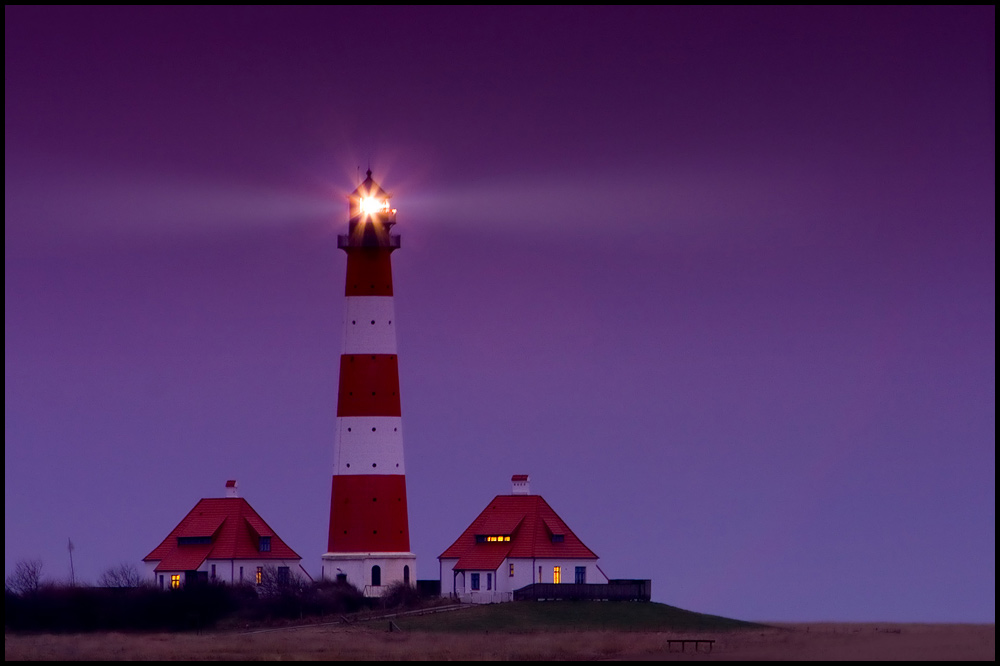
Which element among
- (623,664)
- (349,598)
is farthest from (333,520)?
(623,664)

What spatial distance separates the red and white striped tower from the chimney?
19.7 feet

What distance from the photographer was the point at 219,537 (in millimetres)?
100125

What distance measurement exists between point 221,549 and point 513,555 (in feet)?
37.6

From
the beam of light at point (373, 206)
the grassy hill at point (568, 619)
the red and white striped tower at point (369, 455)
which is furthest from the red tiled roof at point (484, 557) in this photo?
the beam of light at point (373, 206)

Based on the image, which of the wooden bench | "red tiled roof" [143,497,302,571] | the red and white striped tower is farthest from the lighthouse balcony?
the wooden bench

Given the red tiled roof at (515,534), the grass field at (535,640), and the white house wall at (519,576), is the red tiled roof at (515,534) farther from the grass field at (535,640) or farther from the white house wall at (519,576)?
the grass field at (535,640)

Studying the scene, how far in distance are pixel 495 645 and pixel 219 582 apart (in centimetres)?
1930

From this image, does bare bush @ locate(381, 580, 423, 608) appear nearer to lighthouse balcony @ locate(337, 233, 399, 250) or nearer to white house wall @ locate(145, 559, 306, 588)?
white house wall @ locate(145, 559, 306, 588)

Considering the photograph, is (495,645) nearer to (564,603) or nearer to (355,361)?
(564,603)

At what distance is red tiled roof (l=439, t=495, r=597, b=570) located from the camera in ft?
326

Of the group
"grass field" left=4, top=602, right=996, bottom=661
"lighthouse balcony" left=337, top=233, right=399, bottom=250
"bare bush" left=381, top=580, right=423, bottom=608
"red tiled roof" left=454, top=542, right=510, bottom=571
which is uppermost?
A: "lighthouse balcony" left=337, top=233, right=399, bottom=250

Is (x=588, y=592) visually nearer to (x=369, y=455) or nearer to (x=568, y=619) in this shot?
(x=568, y=619)

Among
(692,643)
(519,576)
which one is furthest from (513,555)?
(692,643)

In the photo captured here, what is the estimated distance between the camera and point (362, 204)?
100812 millimetres
